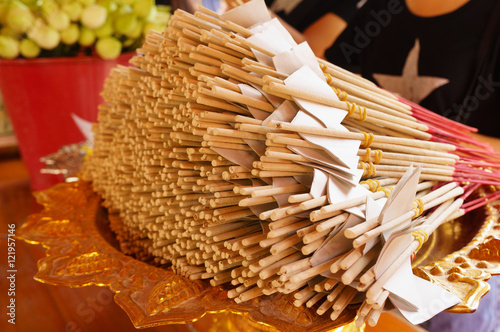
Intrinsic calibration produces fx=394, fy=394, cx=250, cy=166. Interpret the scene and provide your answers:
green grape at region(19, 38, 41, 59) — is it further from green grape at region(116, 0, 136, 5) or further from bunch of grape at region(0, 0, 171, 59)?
green grape at region(116, 0, 136, 5)

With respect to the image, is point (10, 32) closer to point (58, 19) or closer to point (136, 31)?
point (58, 19)

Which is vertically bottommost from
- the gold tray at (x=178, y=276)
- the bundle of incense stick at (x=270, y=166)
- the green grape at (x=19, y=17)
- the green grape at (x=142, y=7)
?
the gold tray at (x=178, y=276)

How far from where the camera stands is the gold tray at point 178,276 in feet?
1.13

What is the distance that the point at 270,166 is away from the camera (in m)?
0.34

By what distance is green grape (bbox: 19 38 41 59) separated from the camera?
690 millimetres

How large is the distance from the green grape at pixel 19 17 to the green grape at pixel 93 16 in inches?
3.4

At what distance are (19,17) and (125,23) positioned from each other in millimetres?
170

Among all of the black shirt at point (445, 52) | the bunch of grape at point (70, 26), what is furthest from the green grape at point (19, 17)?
the black shirt at point (445, 52)

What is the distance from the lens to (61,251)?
479 millimetres

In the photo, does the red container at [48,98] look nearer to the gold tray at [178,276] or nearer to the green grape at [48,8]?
the green grape at [48,8]

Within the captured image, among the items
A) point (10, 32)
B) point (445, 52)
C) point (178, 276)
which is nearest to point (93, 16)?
point (10, 32)

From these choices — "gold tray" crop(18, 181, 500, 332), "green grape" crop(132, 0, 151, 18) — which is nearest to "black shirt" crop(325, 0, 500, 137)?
"gold tray" crop(18, 181, 500, 332)

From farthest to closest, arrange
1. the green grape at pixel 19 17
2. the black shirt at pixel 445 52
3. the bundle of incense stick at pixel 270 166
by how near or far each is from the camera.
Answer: the black shirt at pixel 445 52, the green grape at pixel 19 17, the bundle of incense stick at pixel 270 166

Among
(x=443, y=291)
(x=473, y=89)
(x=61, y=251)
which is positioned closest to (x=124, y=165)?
(x=61, y=251)
